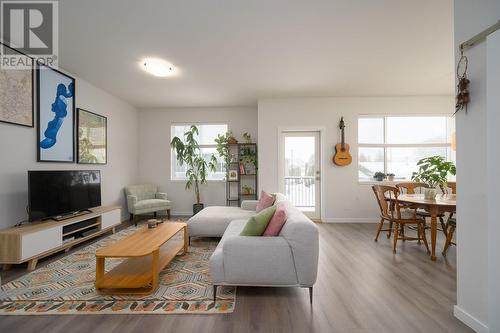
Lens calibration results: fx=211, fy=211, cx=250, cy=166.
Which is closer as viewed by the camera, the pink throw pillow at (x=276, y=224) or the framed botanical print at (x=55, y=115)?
the pink throw pillow at (x=276, y=224)

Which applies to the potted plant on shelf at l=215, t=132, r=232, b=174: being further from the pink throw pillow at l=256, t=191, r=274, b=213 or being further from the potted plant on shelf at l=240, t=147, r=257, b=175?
the pink throw pillow at l=256, t=191, r=274, b=213

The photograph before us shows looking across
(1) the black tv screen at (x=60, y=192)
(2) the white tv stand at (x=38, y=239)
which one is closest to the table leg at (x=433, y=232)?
(2) the white tv stand at (x=38, y=239)

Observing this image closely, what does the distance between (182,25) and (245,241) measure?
7.54 ft

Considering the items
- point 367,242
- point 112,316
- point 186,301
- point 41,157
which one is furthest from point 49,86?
point 367,242

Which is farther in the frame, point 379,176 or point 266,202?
point 379,176

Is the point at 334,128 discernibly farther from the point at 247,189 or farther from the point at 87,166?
the point at 87,166

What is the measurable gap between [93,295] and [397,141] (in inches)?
224

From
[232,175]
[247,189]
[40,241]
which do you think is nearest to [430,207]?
[247,189]

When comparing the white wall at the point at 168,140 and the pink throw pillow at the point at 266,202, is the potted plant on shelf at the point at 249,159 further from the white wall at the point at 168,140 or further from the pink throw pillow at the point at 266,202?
the pink throw pillow at the point at 266,202

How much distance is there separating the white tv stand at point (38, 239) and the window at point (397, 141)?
5166 mm

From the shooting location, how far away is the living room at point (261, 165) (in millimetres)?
1621

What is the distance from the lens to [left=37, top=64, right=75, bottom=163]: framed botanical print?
116 inches

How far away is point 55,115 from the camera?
124 inches

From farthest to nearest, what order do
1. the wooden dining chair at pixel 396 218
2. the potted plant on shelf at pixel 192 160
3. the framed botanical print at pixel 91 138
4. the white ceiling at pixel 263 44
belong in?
the potted plant on shelf at pixel 192 160
the framed botanical print at pixel 91 138
the wooden dining chair at pixel 396 218
the white ceiling at pixel 263 44
